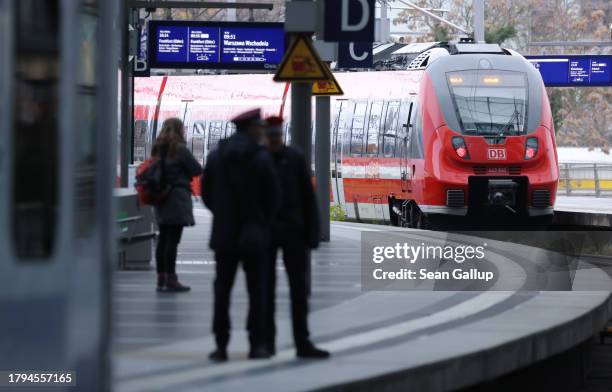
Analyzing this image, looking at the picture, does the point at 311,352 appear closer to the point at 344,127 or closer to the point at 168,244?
the point at 168,244

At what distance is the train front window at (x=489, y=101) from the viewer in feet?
88.1

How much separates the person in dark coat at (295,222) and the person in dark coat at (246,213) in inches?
7.4

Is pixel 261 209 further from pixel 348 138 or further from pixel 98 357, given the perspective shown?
pixel 348 138

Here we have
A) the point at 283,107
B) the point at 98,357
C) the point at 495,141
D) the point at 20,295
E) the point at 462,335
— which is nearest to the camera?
the point at 20,295

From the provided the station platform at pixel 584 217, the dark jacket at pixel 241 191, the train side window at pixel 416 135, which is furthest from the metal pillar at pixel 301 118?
the station platform at pixel 584 217

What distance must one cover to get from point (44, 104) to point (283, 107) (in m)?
29.2

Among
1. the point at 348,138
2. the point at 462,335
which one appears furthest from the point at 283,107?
the point at 462,335

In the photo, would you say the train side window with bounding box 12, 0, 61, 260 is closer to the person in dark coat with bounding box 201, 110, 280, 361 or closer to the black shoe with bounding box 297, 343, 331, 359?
the person in dark coat with bounding box 201, 110, 280, 361

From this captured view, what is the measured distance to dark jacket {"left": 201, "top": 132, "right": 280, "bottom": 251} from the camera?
9.53 metres

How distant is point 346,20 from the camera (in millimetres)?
13367

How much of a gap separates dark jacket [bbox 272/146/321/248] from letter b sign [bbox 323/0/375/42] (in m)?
3.51

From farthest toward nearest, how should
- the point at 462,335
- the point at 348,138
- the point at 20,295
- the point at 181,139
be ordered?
1. the point at 348,138
2. the point at 181,139
3. the point at 462,335
4. the point at 20,295

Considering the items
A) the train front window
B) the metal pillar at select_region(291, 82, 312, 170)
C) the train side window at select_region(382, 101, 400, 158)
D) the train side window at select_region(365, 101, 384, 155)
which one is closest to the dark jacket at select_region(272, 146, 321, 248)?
the metal pillar at select_region(291, 82, 312, 170)

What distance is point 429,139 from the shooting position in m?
26.9
